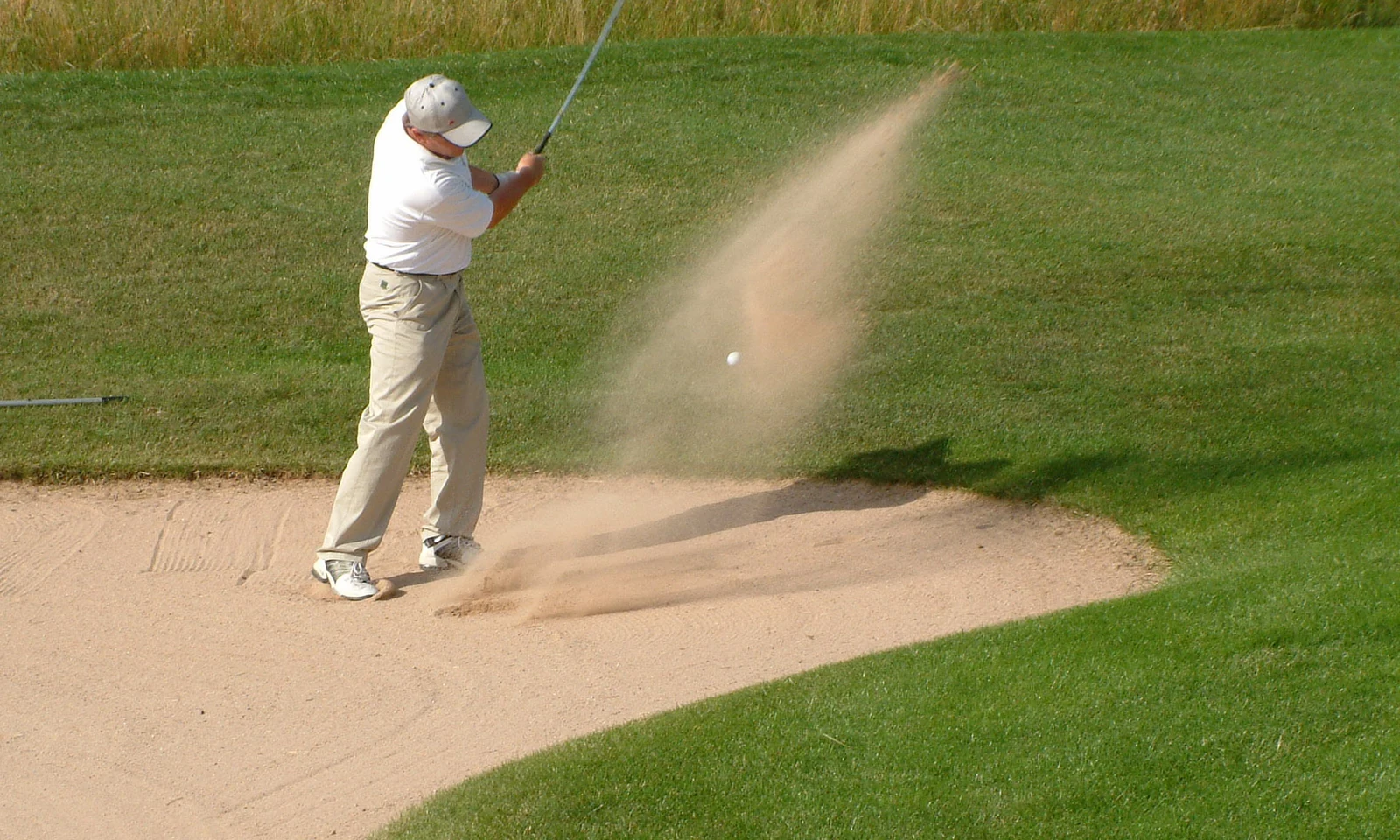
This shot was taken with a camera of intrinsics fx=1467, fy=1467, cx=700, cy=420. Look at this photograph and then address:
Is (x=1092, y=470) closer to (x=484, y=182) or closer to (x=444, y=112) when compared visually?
(x=484, y=182)

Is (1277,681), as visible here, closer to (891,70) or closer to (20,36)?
(891,70)

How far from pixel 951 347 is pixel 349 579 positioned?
4.96m

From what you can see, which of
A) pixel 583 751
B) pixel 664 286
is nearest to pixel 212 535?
pixel 583 751

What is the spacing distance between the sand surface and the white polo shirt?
5.28 feet

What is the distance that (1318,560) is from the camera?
22.2 feet

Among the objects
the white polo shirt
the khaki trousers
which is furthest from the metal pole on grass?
the white polo shirt

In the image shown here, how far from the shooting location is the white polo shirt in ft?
20.8

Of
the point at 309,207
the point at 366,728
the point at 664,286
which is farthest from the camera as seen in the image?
the point at 309,207

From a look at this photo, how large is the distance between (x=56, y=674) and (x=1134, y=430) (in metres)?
6.10

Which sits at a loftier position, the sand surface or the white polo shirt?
the white polo shirt

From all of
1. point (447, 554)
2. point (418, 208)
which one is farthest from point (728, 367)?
point (418, 208)

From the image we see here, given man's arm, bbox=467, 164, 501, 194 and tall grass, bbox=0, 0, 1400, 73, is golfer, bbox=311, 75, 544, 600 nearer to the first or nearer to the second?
man's arm, bbox=467, 164, 501, 194

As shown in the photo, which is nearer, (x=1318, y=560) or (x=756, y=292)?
(x=1318, y=560)

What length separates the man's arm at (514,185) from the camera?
6922 mm
